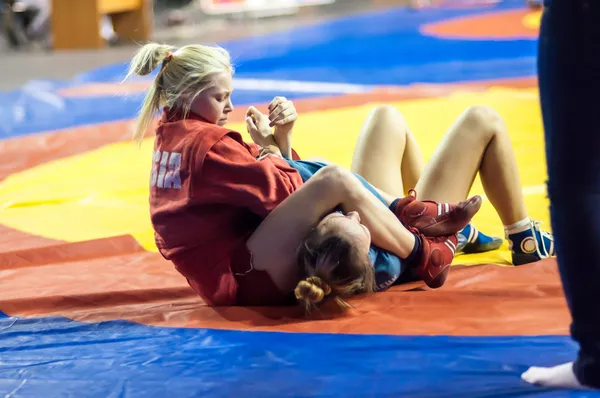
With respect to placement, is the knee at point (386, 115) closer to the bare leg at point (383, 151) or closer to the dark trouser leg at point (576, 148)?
the bare leg at point (383, 151)

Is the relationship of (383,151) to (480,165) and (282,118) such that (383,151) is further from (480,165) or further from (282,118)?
(282,118)

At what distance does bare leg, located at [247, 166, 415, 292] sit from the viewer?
87.9 inches

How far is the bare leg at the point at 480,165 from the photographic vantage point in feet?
8.48

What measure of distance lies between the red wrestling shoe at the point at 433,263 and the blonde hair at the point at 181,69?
0.71 meters

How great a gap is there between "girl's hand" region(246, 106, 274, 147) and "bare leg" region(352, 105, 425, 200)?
341 mm

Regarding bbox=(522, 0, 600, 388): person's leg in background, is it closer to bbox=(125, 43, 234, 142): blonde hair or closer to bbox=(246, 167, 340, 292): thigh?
bbox=(246, 167, 340, 292): thigh

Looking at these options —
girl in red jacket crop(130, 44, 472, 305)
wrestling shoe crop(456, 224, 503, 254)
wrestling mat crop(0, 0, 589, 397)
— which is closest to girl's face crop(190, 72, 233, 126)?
girl in red jacket crop(130, 44, 472, 305)

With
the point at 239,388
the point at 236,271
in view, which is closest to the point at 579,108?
the point at 239,388

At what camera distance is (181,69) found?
7.54 ft

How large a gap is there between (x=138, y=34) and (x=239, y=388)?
306 inches

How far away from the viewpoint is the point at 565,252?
1.66 meters

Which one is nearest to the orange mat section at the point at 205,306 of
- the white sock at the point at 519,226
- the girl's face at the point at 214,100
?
the white sock at the point at 519,226

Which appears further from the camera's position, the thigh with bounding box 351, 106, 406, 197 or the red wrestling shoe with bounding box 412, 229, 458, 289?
the thigh with bounding box 351, 106, 406, 197

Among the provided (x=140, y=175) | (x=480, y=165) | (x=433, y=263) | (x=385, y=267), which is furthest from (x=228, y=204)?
(x=140, y=175)
